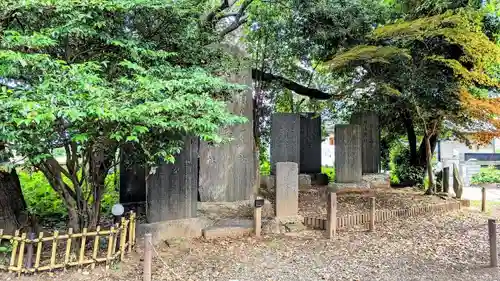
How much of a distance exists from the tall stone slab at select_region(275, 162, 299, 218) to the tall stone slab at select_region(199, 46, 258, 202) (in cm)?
101

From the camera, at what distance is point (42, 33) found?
3918 mm

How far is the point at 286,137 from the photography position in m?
9.70

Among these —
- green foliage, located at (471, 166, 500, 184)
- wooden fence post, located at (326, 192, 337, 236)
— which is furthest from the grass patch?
green foliage, located at (471, 166, 500, 184)

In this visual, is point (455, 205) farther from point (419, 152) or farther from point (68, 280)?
point (68, 280)

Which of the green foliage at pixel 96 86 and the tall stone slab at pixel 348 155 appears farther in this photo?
the tall stone slab at pixel 348 155

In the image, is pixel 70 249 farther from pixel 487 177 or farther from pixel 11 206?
pixel 487 177

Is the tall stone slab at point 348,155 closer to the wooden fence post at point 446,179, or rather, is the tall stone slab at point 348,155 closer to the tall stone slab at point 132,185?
the wooden fence post at point 446,179

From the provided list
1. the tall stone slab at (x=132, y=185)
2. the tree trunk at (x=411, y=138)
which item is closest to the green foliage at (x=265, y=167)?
the tree trunk at (x=411, y=138)

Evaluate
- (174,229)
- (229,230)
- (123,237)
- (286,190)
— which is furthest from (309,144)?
(123,237)

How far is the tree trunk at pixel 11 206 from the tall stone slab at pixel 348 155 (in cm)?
718

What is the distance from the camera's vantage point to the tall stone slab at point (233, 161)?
694cm

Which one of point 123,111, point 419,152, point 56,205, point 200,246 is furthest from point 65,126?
point 419,152

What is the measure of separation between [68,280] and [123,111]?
6.85 feet

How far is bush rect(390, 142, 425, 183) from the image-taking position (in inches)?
460
